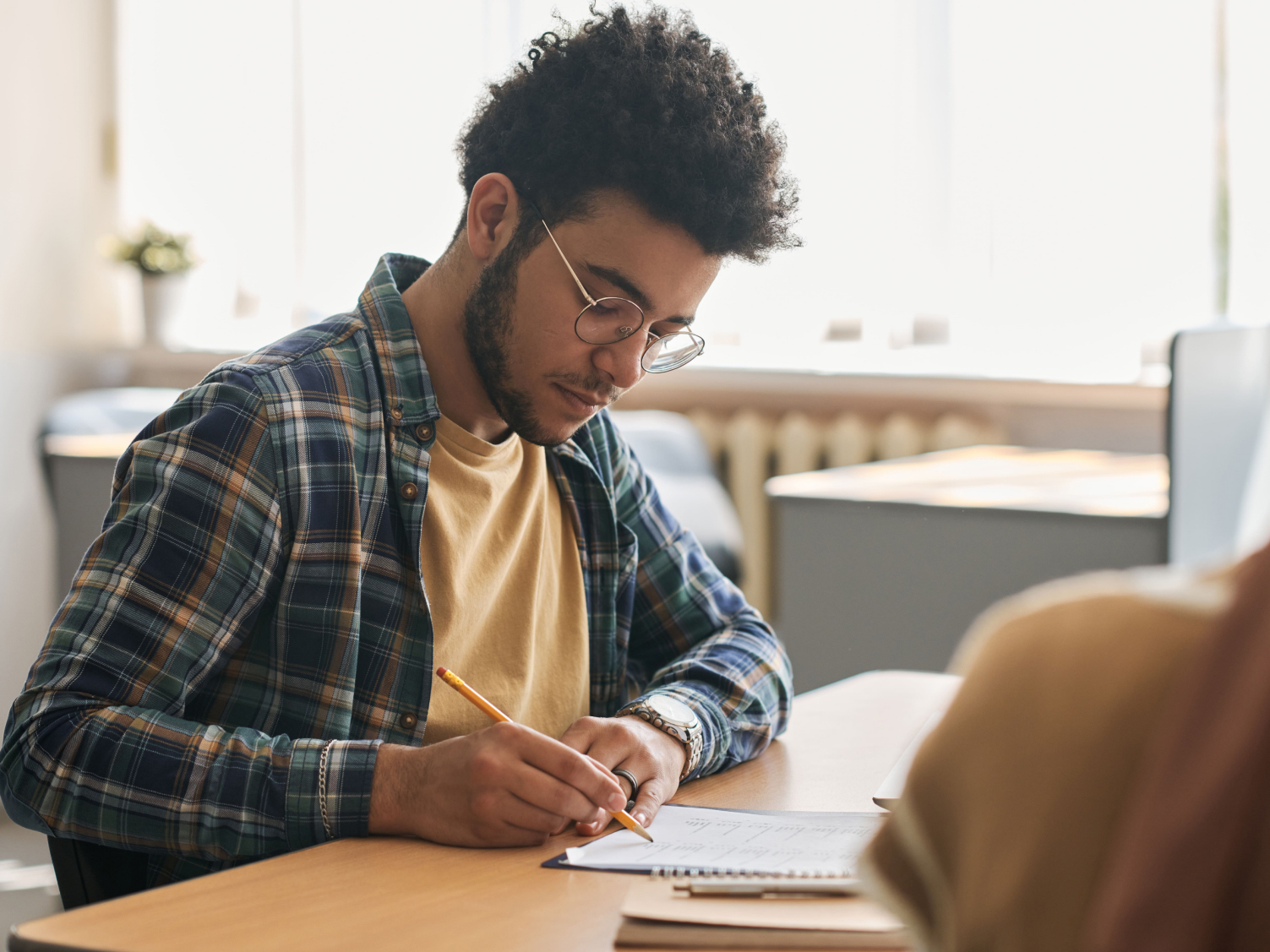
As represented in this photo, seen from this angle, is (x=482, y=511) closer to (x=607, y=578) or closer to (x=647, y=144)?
(x=607, y=578)

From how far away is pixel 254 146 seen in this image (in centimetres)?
404

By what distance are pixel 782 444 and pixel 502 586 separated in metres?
2.16

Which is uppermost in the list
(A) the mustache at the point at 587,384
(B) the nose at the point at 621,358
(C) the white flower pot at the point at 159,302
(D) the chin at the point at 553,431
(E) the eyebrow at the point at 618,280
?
(C) the white flower pot at the point at 159,302

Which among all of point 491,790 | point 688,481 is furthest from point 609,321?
point 688,481

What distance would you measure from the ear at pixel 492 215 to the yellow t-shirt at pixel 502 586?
0.55 ft

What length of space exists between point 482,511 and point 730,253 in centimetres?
33

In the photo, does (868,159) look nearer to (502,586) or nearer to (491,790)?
(502,586)

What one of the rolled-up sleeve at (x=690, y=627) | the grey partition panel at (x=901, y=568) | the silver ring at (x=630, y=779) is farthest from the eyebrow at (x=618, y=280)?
the grey partition panel at (x=901, y=568)

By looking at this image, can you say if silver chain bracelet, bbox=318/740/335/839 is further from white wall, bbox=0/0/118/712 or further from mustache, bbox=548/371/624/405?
white wall, bbox=0/0/118/712

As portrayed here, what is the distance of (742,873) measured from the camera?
0.84 meters

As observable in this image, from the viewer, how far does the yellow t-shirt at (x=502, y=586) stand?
119 cm

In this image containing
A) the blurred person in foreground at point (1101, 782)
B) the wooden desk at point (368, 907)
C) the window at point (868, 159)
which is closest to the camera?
the blurred person in foreground at point (1101, 782)

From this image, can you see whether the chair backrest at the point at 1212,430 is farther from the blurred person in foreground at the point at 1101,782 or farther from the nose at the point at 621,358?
the blurred person in foreground at the point at 1101,782

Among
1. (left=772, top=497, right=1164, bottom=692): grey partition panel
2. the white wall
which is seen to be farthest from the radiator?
the white wall
